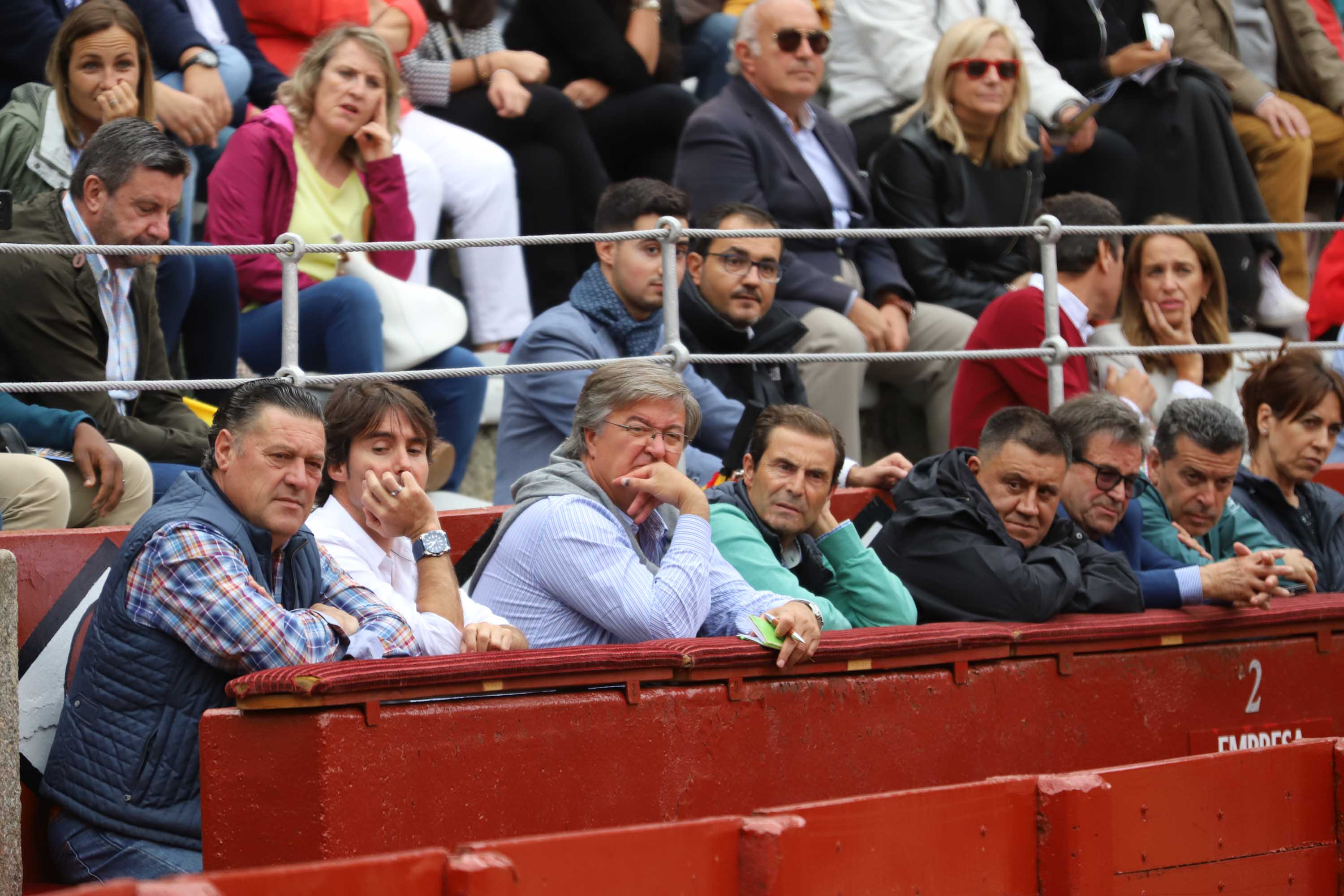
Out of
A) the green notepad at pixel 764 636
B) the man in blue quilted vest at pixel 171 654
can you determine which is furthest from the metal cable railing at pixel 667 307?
the man in blue quilted vest at pixel 171 654

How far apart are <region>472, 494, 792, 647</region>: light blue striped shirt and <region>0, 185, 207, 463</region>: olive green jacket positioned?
1.39 meters

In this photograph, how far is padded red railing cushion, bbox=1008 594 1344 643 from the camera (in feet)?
17.0

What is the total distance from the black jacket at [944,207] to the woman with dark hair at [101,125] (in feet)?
10.7

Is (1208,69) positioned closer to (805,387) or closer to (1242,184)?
(1242,184)

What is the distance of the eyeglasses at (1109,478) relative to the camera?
229 inches

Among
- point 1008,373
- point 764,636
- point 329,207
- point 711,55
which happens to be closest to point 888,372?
point 1008,373

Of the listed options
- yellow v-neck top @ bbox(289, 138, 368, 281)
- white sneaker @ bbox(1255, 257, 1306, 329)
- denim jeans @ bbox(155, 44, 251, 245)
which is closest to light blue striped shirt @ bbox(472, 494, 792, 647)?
yellow v-neck top @ bbox(289, 138, 368, 281)

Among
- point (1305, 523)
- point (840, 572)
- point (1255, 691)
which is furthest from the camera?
point (1305, 523)

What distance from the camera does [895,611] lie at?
5230 millimetres

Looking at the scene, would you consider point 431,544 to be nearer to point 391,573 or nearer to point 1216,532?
point 391,573

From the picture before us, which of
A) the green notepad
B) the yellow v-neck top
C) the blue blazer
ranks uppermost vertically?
the yellow v-neck top

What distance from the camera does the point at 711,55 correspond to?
9.72 m

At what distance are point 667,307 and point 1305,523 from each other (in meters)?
2.62

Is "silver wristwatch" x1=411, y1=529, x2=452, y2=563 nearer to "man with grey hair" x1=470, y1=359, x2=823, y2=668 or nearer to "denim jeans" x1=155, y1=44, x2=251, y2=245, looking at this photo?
"man with grey hair" x1=470, y1=359, x2=823, y2=668
